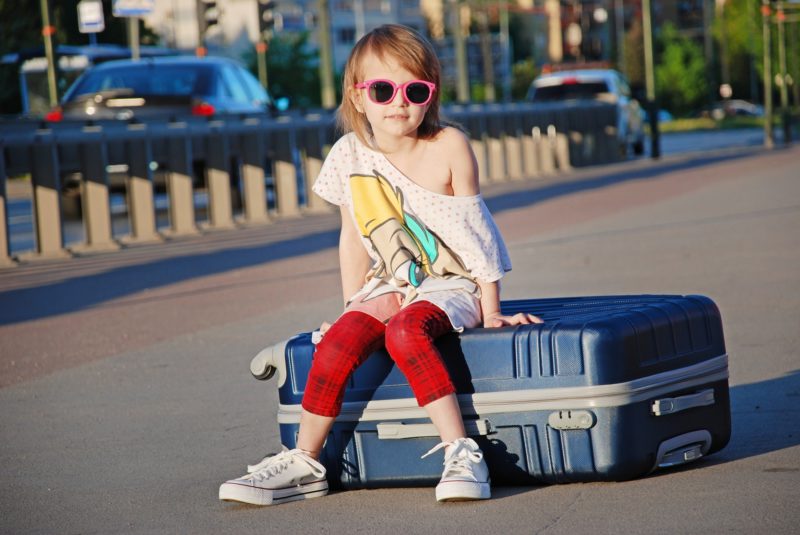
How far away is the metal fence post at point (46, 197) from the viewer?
48.2 ft

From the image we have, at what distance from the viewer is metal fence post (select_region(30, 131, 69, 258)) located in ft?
48.2

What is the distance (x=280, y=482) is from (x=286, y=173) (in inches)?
584

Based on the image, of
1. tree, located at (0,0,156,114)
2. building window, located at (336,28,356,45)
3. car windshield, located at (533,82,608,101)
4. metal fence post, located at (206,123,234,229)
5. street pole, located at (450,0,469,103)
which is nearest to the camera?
metal fence post, located at (206,123,234,229)

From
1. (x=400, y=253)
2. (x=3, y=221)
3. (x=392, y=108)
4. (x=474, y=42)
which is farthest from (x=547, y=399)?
(x=474, y=42)

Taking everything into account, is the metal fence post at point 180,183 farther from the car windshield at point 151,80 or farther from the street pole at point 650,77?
the street pole at point 650,77

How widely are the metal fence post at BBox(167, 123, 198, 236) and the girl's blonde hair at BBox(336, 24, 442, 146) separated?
11.8 meters

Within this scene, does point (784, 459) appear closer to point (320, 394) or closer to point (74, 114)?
point (320, 394)

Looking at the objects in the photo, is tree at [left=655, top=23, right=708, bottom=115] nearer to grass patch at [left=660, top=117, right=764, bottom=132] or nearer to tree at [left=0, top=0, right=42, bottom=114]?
grass patch at [left=660, top=117, right=764, bottom=132]

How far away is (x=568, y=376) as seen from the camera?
14.9 feet

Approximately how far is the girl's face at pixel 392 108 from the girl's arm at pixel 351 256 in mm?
301

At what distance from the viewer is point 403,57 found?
16.4ft

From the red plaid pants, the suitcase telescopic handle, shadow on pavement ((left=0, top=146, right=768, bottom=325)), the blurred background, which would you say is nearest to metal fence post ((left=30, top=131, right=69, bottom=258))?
shadow on pavement ((left=0, top=146, right=768, bottom=325))

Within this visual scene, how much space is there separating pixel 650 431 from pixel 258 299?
6054mm

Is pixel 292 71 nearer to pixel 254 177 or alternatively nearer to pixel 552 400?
pixel 254 177
